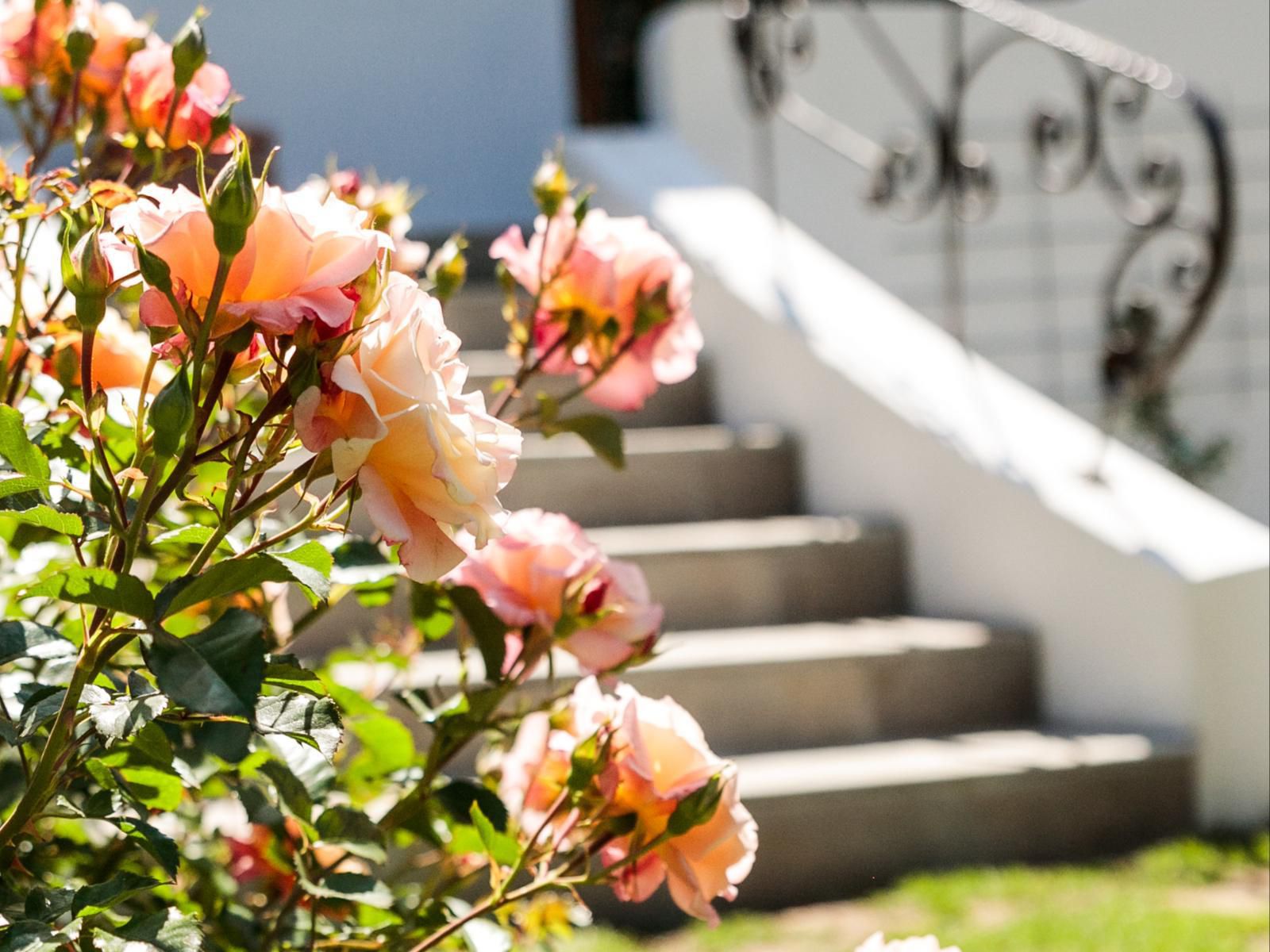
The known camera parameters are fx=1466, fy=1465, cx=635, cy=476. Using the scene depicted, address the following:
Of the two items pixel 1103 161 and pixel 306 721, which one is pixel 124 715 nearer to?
pixel 306 721

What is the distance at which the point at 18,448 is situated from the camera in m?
0.52

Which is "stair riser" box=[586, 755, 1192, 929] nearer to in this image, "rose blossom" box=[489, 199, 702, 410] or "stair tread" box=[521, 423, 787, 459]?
"stair tread" box=[521, 423, 787, 459]

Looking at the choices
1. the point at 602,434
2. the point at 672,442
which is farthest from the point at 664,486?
the point at 602,434

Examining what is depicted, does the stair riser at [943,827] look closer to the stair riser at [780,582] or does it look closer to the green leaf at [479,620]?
the stair riser at [780,582]

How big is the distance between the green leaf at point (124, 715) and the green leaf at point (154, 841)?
7 cm

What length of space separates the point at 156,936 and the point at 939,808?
189 centimetres

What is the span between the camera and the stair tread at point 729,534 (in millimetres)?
2768

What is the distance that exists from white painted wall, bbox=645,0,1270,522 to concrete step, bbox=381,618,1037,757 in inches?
92.6

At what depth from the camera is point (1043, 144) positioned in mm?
3035

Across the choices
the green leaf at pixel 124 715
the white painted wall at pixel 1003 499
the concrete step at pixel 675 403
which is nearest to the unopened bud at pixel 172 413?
the green leaf at pixel 124 715

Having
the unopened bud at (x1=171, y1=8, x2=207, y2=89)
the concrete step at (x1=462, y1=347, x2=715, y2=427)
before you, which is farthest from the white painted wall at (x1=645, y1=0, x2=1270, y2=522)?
the unopened bud at (x1=171, y1=8, x2=207, y2=89)

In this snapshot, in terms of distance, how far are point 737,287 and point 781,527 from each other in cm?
66

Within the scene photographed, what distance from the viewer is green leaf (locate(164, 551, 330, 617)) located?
498 millimetres

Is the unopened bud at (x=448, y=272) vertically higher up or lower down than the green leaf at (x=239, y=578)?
higher up
